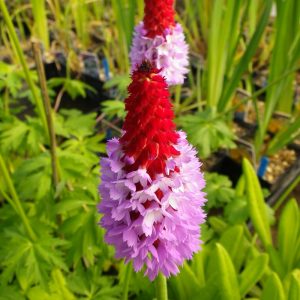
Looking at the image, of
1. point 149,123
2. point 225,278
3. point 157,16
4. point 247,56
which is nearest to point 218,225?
point 225,278

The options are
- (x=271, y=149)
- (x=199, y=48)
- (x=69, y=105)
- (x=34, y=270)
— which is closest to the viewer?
(x=34, y=270)

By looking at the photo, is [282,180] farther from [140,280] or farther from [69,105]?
[69,105]

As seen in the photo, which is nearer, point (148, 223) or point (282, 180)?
point (148, 223)

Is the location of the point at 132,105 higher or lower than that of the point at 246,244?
higher

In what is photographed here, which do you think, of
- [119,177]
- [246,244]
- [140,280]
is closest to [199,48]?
[246,244]

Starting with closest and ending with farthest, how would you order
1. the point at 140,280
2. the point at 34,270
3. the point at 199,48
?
the point at 34,270
the point at 140,280
the point at 199,48

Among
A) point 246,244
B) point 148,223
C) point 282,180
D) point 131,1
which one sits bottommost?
point 282,180

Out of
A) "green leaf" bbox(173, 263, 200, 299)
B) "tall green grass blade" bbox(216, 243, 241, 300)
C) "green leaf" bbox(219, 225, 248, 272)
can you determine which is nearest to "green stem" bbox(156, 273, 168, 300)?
"tall green grass blade" bbox(216, 243, 241, 300)
